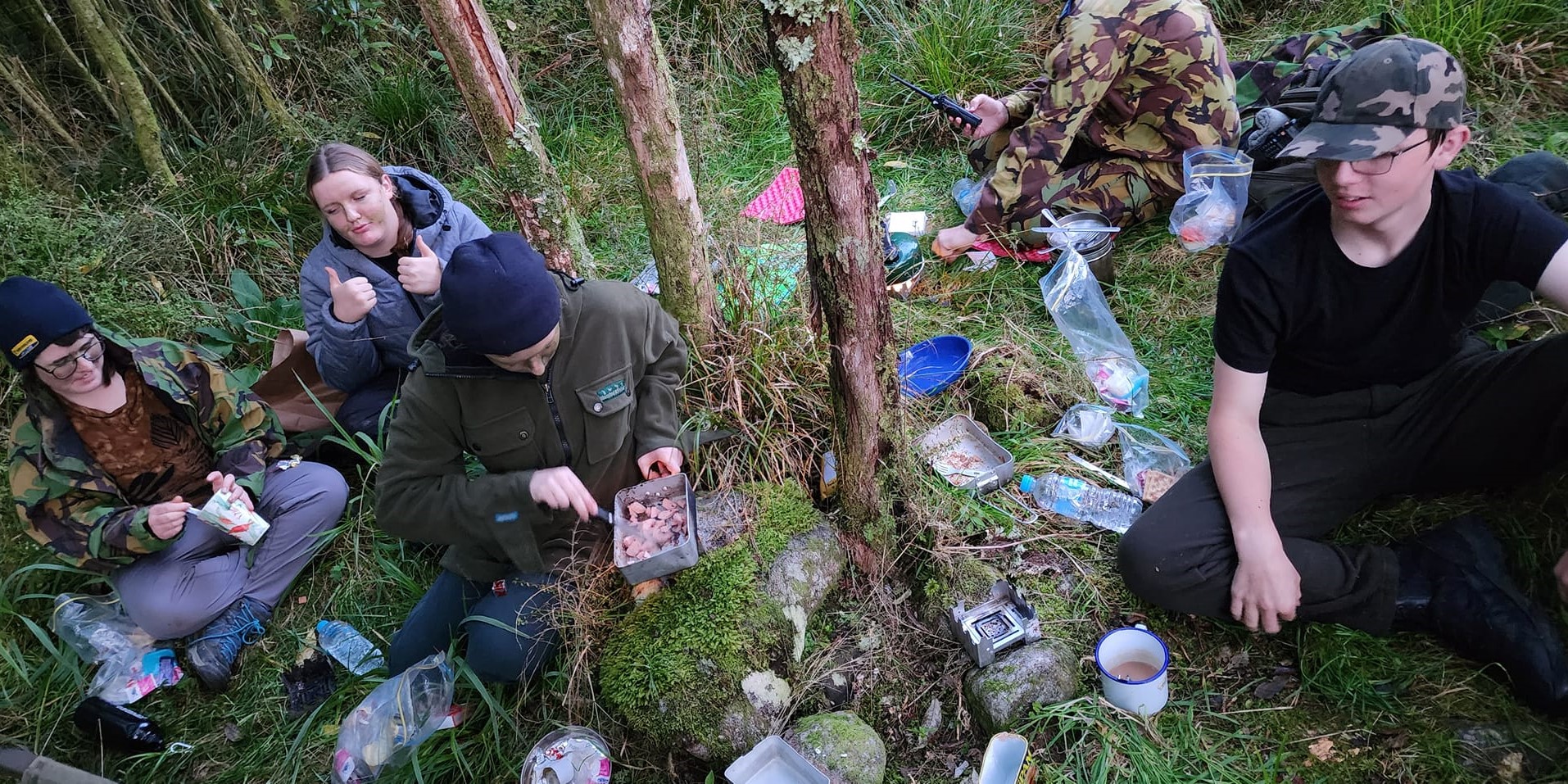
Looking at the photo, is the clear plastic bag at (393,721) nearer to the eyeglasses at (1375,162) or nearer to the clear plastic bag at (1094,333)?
the clear plastic bag at (1094,333)

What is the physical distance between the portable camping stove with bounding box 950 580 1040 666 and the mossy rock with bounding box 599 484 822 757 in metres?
0.48

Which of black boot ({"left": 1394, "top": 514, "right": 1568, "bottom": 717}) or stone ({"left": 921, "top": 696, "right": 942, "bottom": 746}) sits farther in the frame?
stone ({"left": 921, "top": 696, "right": 942, "bottom": 746})

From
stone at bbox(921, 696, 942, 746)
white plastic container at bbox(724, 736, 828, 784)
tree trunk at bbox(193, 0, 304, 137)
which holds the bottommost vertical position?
stone at bbox(921, 696, 942, 746)

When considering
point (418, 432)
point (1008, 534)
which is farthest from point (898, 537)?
point (418, 432)

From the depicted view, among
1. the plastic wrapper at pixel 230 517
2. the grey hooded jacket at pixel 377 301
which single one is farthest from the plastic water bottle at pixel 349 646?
the grey hooded jacket at pixel 377 301

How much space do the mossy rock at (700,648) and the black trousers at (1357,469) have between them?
1.01 meters

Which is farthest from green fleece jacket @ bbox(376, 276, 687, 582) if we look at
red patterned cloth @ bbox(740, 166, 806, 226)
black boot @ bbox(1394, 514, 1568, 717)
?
black boot @ bbox(1394, 514, 1568, 717)

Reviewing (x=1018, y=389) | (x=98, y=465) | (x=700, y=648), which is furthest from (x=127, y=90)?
(x=1018, y=389)

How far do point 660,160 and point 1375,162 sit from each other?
75.3 inches

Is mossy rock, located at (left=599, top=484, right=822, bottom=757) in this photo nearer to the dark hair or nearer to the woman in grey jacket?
the woman in grey jacket

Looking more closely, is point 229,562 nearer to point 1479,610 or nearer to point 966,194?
point 966,194

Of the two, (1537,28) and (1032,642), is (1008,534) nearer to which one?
(1032,642)

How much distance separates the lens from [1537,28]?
364 centimetres

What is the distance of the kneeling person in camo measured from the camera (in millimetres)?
2820
